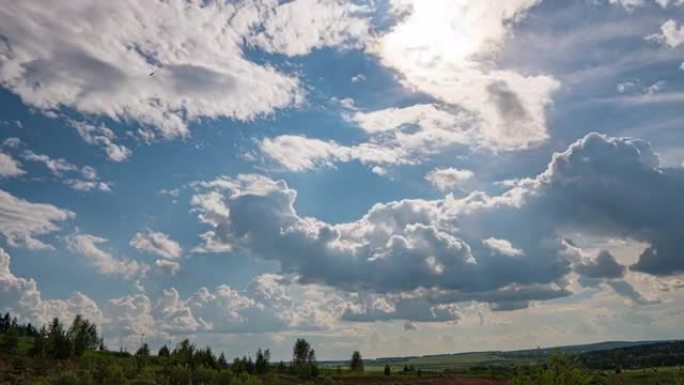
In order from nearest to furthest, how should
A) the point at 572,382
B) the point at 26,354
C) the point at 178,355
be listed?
the point at 572,382
the point at 26,354
the point at 178,355

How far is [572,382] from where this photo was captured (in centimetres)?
5481

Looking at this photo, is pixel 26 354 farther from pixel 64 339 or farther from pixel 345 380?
pixel 345 380

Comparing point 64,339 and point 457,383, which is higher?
point 64,339

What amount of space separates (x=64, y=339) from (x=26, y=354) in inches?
395

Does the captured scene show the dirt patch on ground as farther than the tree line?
Yes

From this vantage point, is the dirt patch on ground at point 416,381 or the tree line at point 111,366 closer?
the tree line at point 111,366

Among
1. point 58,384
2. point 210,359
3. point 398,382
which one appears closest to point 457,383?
point 398,382

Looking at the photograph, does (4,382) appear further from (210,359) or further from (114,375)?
(210,359)

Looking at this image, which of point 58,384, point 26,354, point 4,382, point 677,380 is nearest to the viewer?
point 677,380

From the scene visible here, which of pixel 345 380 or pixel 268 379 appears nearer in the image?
pixel 268 379

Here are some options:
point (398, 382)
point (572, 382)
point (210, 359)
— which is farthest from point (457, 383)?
point (572, 382)

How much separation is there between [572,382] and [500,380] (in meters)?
144

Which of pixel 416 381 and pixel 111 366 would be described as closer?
pixel 111 366

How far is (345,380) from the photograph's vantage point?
6875 inches
